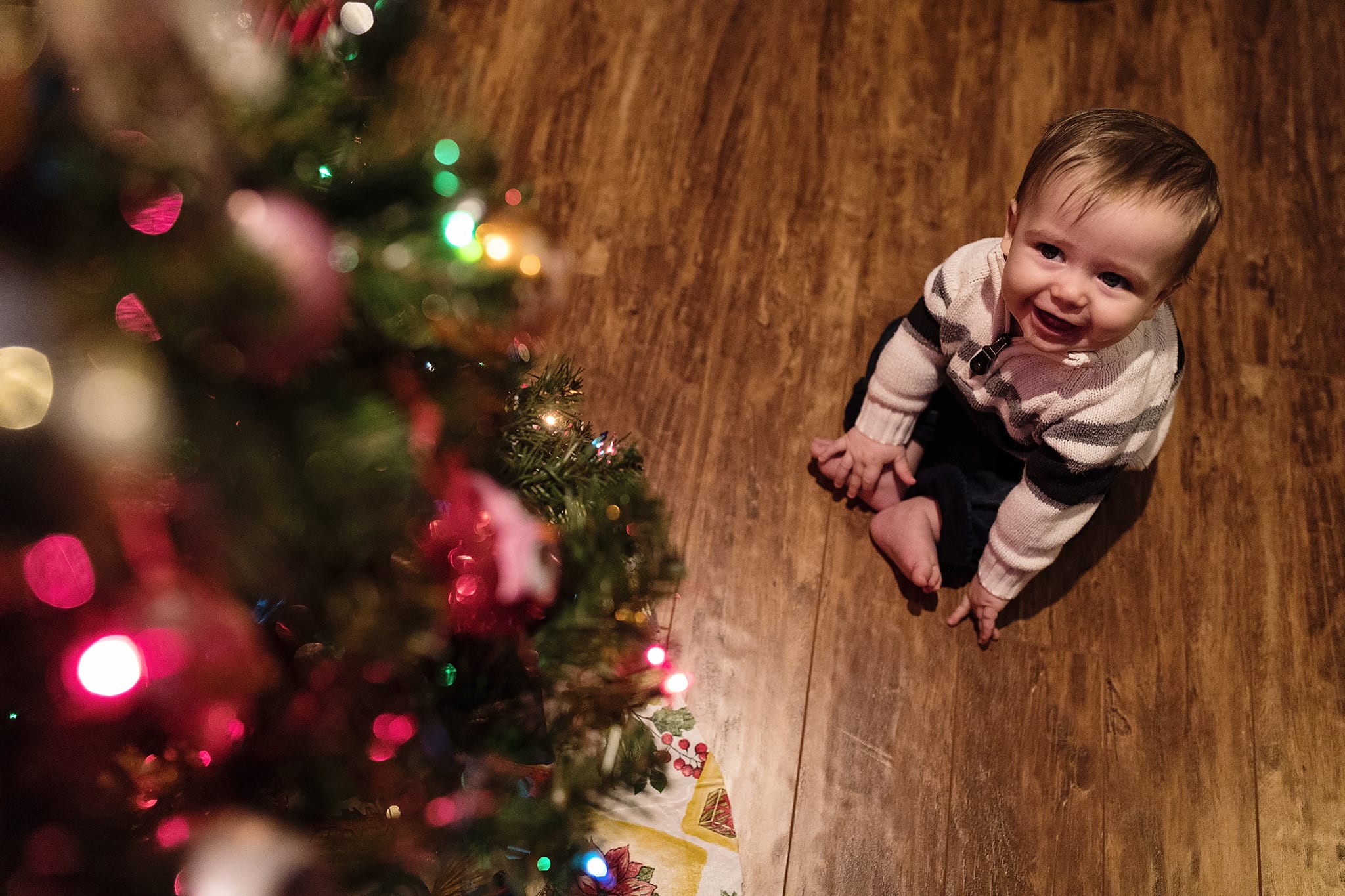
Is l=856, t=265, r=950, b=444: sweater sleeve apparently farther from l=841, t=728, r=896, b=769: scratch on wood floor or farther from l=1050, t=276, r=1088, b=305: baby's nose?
l=841, t=728, r=896, b=769: scratch on wood floor

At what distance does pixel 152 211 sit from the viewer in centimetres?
39

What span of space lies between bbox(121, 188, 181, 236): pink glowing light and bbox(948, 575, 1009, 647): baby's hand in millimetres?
907

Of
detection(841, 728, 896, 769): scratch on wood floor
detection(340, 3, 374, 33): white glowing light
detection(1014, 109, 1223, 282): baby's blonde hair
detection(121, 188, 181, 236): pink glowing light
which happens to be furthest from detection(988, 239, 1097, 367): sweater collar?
detection(121, 188, 181, 236): pink glowing light

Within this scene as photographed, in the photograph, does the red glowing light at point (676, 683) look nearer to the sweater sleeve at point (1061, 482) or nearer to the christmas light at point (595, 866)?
the christmas light at point (595, 866)

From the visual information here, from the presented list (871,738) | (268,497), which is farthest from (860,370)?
(268,497)

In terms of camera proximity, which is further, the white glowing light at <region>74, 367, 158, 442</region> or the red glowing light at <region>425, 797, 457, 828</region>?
the red glowing light at <region>425, 797, 457, 828</region>

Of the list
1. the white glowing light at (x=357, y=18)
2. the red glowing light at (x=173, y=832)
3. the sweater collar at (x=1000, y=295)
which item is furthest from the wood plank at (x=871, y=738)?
the white glowing light at (x=357, y=18)

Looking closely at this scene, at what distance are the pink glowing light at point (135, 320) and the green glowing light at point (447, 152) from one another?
18 cm

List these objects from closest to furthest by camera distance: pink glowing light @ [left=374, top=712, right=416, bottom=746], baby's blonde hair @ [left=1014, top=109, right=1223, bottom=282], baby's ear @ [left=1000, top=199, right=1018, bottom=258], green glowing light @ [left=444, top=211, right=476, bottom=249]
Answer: green glowing light @ [left=444, top=211, right=476, bottom=249] → pink glowing light @ [left=374, top=712, right=416, bottom=746] → baby's blonde hair @ [left=1014, top=109, right=1223, bottom=282] → baby's ear @ [left=1000, top=199, right=1018, bottom=258]

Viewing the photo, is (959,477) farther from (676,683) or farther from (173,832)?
(173,832)

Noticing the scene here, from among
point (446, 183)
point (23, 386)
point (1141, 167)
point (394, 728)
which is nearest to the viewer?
point (23, 386)

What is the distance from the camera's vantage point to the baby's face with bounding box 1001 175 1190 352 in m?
0.76

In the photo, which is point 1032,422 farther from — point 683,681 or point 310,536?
point 310,536

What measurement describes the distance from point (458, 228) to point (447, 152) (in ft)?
0.17
